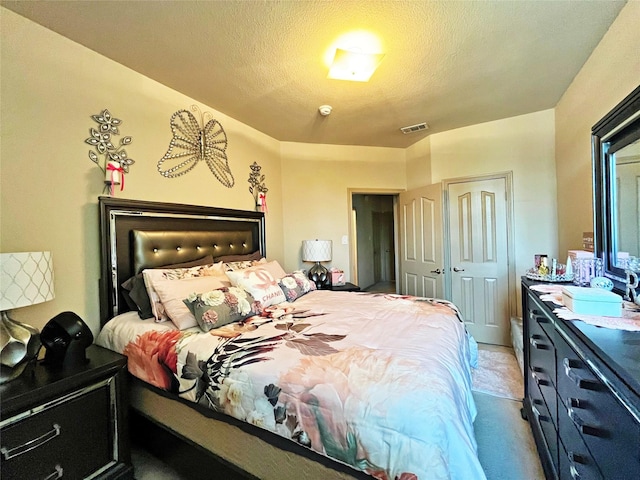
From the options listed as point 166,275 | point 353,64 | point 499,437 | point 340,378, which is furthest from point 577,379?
point 166,275

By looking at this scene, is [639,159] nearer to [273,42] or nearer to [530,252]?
[530,252]

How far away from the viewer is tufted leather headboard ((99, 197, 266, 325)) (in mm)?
1949

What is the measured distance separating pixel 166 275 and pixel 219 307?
55 cm

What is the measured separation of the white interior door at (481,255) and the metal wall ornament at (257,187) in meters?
2.33

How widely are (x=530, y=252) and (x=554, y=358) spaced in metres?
2.30

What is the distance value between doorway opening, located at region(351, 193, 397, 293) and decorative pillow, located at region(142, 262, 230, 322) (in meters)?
4.50

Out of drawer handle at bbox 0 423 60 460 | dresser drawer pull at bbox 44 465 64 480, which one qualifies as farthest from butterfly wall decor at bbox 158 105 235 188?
dresser drawer pull at bbox 44 465 64 480

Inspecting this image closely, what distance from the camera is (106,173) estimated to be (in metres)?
1.93

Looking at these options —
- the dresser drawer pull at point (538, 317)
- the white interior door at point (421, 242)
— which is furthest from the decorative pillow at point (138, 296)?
the white interior door at point (421, 242)

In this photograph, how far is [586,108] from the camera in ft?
7.17

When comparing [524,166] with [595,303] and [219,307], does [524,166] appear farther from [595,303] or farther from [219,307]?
[219,307]

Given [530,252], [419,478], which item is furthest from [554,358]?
[530,252]

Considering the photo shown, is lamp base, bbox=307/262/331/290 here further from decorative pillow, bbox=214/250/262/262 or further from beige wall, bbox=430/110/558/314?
beige wall, bbox=430/110/558/314

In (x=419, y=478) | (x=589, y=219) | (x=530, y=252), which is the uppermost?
(x=589, y=219)
